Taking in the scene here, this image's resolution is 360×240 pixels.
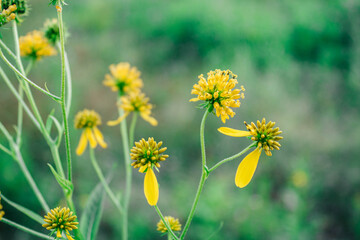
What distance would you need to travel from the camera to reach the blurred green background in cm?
293

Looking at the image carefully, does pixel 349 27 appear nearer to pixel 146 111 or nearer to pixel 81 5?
pixel 81 5

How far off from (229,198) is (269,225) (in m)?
0.42

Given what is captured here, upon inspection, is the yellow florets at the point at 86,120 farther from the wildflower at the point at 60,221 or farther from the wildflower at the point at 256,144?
the wildflower at the point at 256,144

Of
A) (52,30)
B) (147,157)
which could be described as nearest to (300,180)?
(147,157)

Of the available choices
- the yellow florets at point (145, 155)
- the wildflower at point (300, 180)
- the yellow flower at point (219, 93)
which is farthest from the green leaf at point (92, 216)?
the wildflower at point (300, 180)

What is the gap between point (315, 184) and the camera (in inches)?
126

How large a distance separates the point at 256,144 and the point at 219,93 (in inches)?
8.1

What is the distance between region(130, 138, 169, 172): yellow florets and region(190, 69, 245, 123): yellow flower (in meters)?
0.19

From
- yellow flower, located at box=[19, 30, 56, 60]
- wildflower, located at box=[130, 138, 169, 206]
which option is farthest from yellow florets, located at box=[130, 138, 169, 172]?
yellow flower, located at box=[19, 30, 56, 60]

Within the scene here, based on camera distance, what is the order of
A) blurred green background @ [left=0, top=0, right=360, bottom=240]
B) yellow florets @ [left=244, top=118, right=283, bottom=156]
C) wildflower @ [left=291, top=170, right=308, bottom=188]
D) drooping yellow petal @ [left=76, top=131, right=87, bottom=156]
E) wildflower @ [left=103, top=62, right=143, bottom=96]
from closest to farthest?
yellow florets @ [left=244, top=118, right=283, bottom=156] → drooping yellow petal @ [left=76, top=131, right=87, bottom=156] → wildflower @ [left=103, top=62, right=143, bottom=96] → wildflower @ [left=291, top=170, right=308, bottom=188] → blurred green background @ [left=0, top=0, right=360, bottom=240]

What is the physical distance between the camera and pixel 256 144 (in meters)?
0.95

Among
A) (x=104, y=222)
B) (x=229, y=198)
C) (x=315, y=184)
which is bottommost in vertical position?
(x=104, y=222)

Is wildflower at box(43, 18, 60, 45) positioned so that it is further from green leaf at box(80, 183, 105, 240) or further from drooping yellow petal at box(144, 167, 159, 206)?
drooping yellow petal at box(144, 167, 159, 206)

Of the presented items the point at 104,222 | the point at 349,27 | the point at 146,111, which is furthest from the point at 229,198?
the point at 349,27
